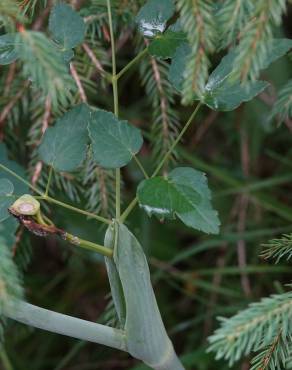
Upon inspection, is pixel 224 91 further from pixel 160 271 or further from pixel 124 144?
pixel 160 271

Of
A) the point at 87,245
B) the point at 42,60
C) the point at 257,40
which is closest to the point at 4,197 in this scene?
the point at 87,245

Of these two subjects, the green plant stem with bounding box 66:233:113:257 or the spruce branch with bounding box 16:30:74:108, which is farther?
the green plant stem with bounding box 66:233:113:257

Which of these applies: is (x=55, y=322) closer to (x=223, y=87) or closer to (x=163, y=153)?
(x=223, y=87)

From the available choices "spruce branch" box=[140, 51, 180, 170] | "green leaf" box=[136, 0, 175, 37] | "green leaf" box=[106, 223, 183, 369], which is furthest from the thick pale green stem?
"spruce branch" box=[140, 51, 180, 170]

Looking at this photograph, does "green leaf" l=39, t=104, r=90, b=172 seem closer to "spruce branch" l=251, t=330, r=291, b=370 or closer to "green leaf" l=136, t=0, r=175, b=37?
"green leaf" l=136, t=0, r=175, b=37

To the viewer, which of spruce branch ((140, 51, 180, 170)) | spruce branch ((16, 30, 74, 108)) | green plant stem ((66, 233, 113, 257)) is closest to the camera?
spruce branch ((16, 30, 74, 108))
